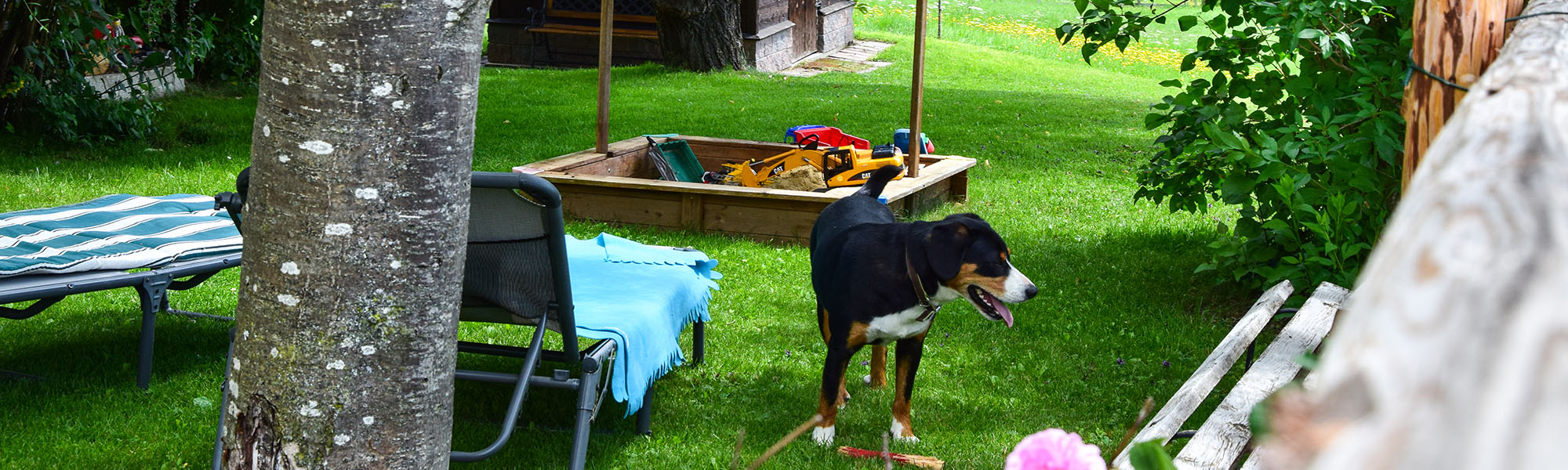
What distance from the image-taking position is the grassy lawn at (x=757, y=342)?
3908 millimetres

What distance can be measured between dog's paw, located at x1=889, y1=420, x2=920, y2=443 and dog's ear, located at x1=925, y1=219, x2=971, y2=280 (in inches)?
27.4

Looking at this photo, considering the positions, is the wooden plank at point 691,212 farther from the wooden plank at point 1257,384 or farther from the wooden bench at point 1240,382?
the wooden plank at point 1257,384

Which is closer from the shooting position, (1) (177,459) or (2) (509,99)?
(1) (177,459)

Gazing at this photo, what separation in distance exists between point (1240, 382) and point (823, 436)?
1364mm

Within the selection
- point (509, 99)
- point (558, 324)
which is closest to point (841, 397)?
point (558, 324)

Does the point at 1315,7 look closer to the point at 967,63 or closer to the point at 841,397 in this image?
the point at 841,397

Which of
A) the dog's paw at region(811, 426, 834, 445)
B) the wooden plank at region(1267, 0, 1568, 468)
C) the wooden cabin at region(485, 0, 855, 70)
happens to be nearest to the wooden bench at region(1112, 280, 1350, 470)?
the dog's paw at region(811, 426, 834, 445)

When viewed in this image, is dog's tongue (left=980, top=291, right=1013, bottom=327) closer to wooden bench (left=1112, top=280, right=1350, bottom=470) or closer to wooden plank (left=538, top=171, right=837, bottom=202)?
wooden bench (left=1112, top=280, right=1350, bottom=470)

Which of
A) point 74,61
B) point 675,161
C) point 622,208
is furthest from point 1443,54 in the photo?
point 74,61

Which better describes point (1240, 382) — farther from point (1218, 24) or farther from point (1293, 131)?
point (1218, 24)

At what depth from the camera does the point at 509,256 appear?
11.5ft

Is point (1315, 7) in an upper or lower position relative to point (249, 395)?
upper

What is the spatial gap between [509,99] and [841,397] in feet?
33.1

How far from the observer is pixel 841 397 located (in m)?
4.38
